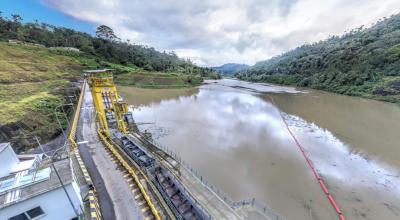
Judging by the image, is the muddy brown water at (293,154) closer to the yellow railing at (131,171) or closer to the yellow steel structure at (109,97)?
the yellow steel structure at (109,97)

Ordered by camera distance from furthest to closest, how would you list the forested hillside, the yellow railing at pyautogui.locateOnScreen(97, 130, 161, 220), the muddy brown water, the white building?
1. the forested hillside
2. the muddy brown water
3. the yellow railing at pyautogui.locateOnScreen(97, 130, 161, 220)
4. the white building

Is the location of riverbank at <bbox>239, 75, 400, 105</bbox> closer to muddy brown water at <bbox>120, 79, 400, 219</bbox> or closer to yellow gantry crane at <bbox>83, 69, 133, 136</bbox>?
muddy brown water at <bbox>120, 79, 400, 219</bbox>

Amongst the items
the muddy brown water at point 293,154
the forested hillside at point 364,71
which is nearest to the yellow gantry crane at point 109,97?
the muddy brown water at point 293,154

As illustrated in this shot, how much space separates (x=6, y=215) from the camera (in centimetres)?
491

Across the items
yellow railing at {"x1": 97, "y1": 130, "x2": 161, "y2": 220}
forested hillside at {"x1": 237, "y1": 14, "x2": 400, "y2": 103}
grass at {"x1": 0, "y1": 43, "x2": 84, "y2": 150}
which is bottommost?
yellow railing at {"x1": 97, "y1": 130, "x2": 161, "y2": 220}

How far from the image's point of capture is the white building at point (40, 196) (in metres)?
5.02

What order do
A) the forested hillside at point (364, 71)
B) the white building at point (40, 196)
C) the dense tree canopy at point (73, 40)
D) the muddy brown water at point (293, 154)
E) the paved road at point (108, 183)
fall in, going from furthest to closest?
the dense tree canopy at point (73, 40)
the forested hillside at point (364, 71)
the muddy brown water at point (293, 154)
the paved road at point (108, 183)
the white building at point (40, 196)

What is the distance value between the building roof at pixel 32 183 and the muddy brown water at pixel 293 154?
27.3 ft

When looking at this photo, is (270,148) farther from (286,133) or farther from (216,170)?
(216,170)

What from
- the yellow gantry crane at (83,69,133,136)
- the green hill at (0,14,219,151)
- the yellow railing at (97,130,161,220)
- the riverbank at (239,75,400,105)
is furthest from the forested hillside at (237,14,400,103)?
the yellow gantry crane at (83,69,133,136)

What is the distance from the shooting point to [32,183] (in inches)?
217

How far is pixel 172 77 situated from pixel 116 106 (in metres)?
44.9

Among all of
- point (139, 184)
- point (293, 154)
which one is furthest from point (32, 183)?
point (293, 154)

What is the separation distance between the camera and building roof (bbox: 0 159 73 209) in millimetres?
5029
